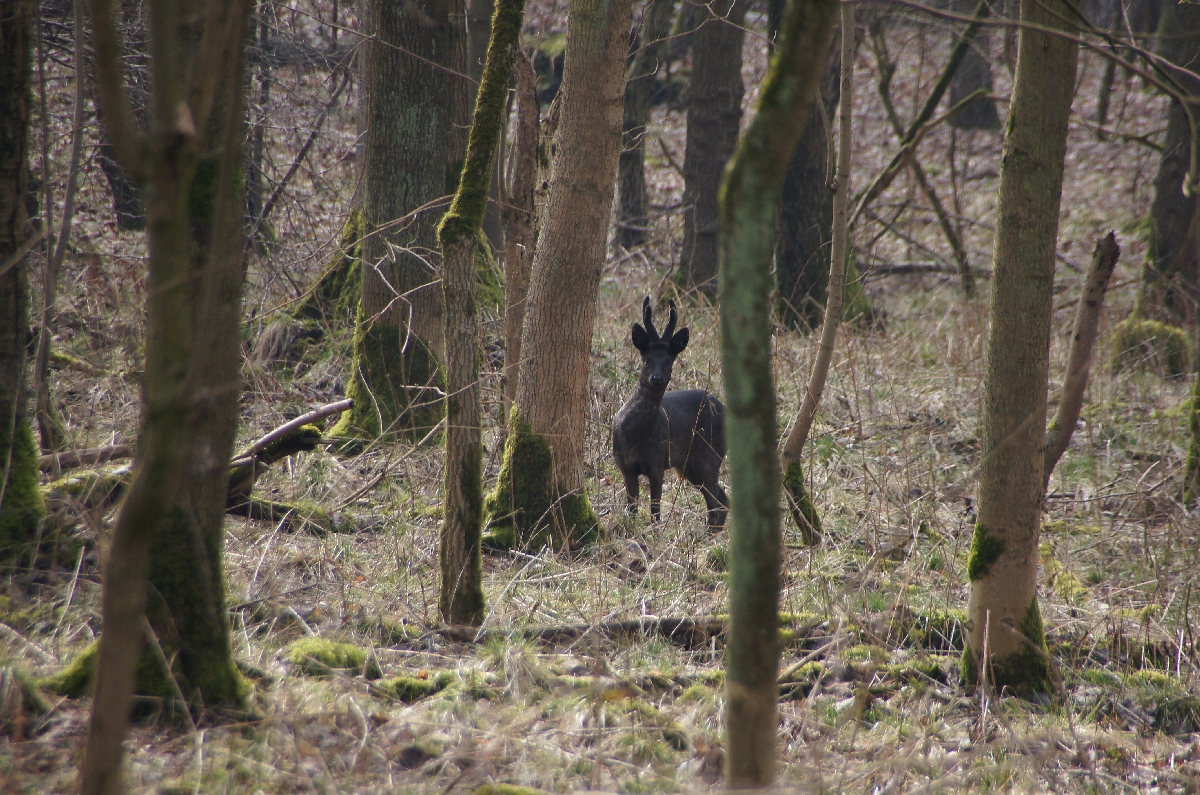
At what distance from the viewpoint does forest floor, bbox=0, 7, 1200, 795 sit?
2.74 metres

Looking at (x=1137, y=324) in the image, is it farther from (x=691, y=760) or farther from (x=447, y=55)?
Answer: (x=691, y=760)

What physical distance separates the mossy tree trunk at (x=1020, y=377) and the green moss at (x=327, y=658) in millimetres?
2425

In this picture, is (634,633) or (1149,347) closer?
(634,633)

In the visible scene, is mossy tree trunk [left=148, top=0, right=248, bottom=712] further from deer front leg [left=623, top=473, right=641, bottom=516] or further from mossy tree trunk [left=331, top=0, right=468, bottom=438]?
mossy tree trunk [left=331, top=0, right=468, bottom=438]

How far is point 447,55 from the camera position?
7.49m

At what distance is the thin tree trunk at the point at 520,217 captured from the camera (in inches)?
254

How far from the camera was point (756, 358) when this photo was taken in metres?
1.79

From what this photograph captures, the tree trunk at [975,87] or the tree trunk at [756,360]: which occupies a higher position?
the tree trunk at [975,87]

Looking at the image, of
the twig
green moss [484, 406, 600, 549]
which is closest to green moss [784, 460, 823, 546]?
green moss [484, 406, 600, 549]

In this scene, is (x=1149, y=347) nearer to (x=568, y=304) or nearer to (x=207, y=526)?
(x=568, y=304)

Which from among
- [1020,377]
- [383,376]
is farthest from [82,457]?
[1020,377]

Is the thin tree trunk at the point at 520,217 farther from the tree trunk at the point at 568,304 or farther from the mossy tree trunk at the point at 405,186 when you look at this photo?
the mossy tree trunk at the point at 405,186

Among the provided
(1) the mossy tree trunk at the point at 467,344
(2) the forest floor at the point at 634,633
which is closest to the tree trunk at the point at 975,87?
(2) the forest floor at the point at 634,633

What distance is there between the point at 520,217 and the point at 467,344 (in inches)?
120
